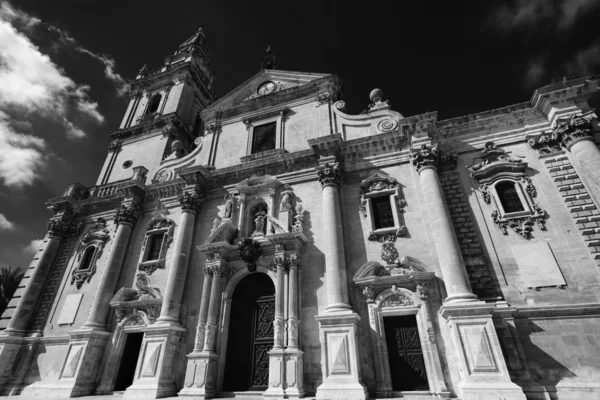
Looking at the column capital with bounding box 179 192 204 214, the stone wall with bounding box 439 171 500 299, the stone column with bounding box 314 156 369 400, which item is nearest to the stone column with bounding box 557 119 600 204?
the stone wall with bounding box 439 171 500 299

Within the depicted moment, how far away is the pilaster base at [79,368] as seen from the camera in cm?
1259

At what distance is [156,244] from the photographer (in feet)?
53.3

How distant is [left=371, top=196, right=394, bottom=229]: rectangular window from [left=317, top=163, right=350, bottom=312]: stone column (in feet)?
4.98

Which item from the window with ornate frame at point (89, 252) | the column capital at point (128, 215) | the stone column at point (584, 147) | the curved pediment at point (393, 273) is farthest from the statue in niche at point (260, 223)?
the stone column at point (584, 147)

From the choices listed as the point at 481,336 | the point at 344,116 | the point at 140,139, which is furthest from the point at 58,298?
the point at 481,336

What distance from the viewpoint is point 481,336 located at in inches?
355

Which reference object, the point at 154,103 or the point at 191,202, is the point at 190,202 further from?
the point at 154,103

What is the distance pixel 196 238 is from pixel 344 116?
373 inches

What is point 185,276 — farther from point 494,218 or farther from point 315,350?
point 494,218

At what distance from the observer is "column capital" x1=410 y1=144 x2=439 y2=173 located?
12.8 meters

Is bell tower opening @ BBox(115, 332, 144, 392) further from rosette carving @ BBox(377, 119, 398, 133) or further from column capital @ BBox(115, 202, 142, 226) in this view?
rosette carving @ BBox(377, 119, 398, 133)

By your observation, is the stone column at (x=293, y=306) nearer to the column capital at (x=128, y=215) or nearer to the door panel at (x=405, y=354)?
the door panel at (x=405, y=354)

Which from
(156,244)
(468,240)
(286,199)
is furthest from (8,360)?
(468,240)

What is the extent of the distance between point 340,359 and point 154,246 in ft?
35.9
